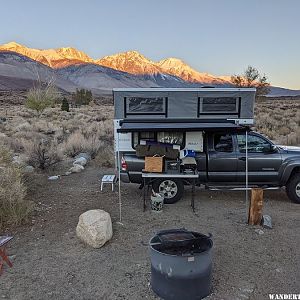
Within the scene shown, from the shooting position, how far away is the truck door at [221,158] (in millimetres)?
8680

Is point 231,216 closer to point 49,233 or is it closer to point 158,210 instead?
point 158,210

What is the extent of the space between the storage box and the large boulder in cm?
197

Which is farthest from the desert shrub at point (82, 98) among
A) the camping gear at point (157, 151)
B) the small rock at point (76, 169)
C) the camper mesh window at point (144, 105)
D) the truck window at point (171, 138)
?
the camping gear at point (157, 151)

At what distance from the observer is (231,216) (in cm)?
771

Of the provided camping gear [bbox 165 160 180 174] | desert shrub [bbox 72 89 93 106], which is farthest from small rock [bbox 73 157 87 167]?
desert shrub [bbox 72 89 93 106]

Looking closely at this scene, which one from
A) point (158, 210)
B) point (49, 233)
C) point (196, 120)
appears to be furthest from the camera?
point (196, 120)

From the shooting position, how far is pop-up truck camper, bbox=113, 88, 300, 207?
8.24 meters

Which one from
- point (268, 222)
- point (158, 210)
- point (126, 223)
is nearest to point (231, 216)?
point (268, 222)

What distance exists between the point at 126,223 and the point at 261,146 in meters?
3.68

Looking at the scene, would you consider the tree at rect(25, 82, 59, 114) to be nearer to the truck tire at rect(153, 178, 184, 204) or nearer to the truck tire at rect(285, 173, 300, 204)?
the truck tire at rect(153, 178, 184, 204)

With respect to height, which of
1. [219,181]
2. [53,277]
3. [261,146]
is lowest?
[53,277]

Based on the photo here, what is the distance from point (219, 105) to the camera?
936 cm

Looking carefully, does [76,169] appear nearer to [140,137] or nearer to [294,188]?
[140,137]

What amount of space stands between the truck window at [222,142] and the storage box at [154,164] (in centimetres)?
156
